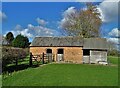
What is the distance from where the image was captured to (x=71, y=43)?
43.5m

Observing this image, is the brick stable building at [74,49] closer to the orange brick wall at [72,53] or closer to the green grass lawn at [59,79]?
the orange brick wall at [72,53]

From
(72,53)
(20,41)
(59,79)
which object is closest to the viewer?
(59,79)

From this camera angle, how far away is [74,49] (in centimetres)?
4272

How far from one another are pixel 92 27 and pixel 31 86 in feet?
138

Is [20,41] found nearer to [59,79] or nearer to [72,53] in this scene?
[72,53]

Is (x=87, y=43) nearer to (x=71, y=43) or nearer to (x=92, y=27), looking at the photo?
(x=71, y=43)

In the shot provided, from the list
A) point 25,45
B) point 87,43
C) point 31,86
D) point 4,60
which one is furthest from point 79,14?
point 31,86

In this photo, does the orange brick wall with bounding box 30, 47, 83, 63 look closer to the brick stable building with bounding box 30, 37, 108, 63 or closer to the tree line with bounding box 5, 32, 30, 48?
the brick stable building with bounding box 30, 37, 108, 63

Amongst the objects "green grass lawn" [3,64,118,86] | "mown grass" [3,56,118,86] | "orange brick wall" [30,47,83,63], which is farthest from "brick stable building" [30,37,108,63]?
"green grass lawn" [3,64,118,86]

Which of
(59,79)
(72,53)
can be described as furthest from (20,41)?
(59,79)

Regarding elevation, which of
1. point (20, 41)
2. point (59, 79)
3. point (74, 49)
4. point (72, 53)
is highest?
point (20, 41)

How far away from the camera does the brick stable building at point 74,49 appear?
42.0m

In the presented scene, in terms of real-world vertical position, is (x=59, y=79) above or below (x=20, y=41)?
below

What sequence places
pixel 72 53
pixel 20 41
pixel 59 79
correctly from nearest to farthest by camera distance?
pixel 59 79 → pixel 72 53 → pixel 20 41
